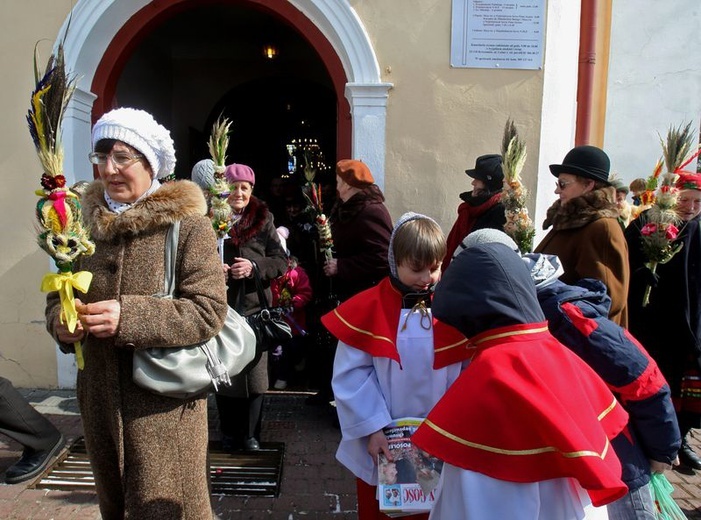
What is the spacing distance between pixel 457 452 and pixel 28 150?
15.7 ft

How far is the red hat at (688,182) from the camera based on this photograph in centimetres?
384

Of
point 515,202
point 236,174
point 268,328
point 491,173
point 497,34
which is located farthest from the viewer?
point 497,34

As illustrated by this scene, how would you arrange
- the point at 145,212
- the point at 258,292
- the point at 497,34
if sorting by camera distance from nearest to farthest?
the point at 145,212
the point at 258,292
the point at 497,34

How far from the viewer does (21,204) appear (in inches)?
187

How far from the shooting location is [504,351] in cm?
150

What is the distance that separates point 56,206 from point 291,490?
2.30m

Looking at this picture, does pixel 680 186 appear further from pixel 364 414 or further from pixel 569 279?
pixel 364 414

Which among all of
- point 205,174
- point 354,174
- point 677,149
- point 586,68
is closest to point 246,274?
point 205,174

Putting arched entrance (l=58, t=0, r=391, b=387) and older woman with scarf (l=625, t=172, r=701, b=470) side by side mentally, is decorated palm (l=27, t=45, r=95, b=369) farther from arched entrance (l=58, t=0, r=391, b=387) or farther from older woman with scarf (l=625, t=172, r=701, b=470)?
older woman with scarf (l=625, t=172, r=701, b=470)

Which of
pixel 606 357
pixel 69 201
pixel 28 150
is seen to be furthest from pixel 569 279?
pixel 28 150

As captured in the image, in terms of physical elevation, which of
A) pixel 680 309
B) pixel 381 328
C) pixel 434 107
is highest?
pixel 434 107

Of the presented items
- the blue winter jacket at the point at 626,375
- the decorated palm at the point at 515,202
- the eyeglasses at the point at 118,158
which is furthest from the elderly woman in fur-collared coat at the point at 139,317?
the decorated palm at the point at 515,202

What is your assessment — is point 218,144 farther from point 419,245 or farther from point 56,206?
point 419,245

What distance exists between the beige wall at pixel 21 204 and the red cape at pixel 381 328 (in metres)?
3.71
